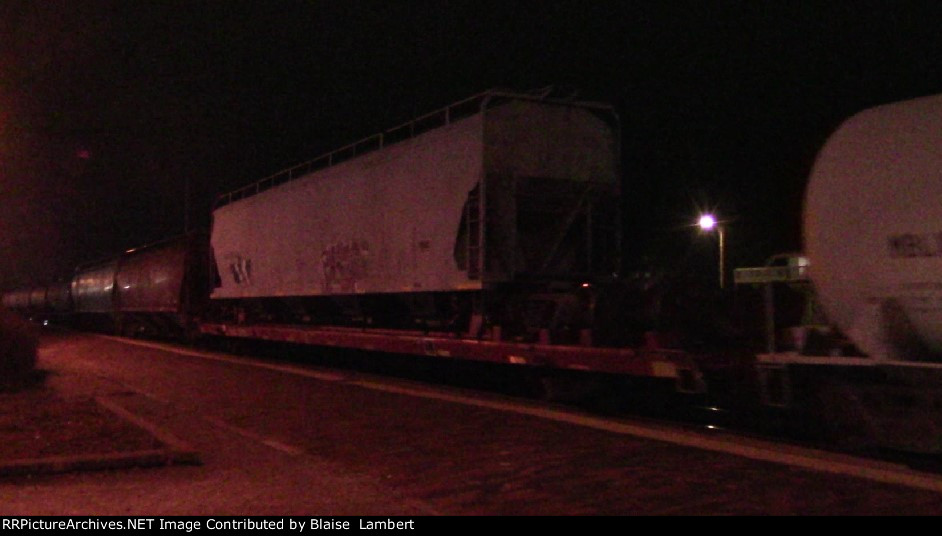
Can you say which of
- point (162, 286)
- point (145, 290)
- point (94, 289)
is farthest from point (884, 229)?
point (94, 289)

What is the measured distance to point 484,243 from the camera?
1141 centimetres

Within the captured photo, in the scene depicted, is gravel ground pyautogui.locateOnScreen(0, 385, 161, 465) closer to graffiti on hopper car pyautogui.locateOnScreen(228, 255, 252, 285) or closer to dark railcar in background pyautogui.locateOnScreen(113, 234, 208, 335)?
graffiti on hopper car pyautogui.locateOnScreen(228, 255, 252, 285)

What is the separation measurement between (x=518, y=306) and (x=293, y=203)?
8082 mm

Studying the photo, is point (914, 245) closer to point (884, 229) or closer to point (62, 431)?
point (884, 229)

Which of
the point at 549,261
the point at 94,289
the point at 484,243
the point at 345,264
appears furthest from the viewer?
the point at 94,289

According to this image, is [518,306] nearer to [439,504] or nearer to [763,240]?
[439,504]

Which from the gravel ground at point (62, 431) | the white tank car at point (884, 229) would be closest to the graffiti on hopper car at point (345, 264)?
the gravel ground at point (62, 431)

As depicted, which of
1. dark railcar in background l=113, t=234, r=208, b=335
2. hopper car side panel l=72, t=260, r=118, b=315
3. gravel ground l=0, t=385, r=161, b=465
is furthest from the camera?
hopper car side panel l=72, t=260, r=118, b=315

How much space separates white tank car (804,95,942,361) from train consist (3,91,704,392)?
1.91 m

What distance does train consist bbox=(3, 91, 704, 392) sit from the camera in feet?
35.1

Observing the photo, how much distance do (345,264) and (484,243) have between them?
4969 mm

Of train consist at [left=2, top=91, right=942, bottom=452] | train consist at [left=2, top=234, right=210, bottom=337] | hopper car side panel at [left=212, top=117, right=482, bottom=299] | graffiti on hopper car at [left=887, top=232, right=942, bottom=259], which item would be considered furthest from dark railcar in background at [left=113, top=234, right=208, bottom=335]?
graffiti on hopper car at [left=887, top=232, right=942, bottom=259]

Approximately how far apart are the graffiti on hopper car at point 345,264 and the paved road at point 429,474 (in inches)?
149
